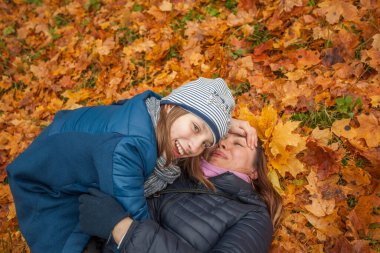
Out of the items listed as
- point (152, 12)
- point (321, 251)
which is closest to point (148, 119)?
point (321, 251)

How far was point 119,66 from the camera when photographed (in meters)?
4.30

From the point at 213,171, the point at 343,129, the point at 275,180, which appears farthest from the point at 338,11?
the point at 213,171

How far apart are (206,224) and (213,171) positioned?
488 mm

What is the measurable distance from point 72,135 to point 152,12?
10.2 feet

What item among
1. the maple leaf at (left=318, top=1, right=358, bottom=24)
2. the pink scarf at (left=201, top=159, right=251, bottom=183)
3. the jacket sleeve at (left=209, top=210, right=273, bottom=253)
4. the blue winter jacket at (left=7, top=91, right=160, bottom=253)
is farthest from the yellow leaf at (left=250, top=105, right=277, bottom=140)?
the maple leaf at (left=318, top=1, right=358, bottom=24)

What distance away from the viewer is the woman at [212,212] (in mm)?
1938

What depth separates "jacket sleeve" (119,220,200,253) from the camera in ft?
6.20

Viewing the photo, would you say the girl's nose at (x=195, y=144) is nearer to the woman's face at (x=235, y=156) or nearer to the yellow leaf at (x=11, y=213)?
the woman's face at (x=235, y=156)

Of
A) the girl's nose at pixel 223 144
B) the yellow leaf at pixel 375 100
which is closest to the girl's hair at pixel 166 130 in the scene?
the girl's nose at pixel 223 144

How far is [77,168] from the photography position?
210cm

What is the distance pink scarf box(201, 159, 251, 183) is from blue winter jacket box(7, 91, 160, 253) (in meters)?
0.60

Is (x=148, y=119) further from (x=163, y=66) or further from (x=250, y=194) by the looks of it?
(x=163, y=66)

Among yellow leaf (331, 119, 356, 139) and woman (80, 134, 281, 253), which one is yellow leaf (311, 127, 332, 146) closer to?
yellow leaf (331, 119, 356, 139)

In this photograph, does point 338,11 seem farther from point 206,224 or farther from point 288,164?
point 206,224
